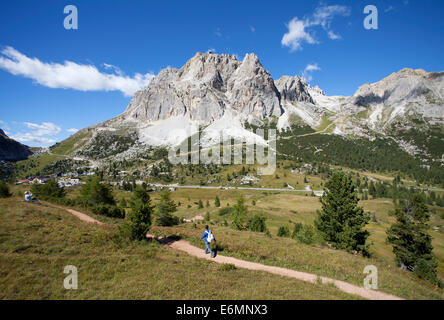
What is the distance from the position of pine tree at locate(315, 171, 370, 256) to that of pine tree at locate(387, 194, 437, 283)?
30.3ft

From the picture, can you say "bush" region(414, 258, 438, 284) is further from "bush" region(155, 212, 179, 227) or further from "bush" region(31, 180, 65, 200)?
"bush" region(31, 180, 65, 200)

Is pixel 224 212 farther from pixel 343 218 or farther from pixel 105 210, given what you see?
pixel 343 218

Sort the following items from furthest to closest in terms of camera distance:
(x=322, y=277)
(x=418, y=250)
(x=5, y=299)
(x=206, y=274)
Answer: (x=418, y=250)
(x=322, y=277)
(x=206, y=274)
(x=5, y=299)

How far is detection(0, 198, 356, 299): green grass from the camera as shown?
1030 cm

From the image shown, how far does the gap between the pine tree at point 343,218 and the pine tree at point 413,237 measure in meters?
9.23

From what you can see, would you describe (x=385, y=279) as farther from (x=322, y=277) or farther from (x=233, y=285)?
(x=233, y=285)

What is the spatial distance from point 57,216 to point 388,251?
77419mm

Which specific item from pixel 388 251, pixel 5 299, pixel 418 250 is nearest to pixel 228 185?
pixel 388 251

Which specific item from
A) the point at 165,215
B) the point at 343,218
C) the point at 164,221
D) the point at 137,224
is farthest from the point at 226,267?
the point at 165,215

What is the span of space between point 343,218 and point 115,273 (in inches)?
1235

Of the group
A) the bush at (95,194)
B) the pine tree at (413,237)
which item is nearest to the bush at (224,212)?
the bush at (95,194)

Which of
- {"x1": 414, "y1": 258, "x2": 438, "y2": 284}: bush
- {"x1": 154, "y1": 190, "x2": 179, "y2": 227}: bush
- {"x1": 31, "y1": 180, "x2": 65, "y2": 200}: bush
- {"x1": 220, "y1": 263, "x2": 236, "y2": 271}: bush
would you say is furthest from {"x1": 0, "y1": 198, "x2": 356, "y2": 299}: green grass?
{"x1": 31, "y1": 180, "x2": 65, "y2": 200}: bush

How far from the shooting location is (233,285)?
38.9 ft
